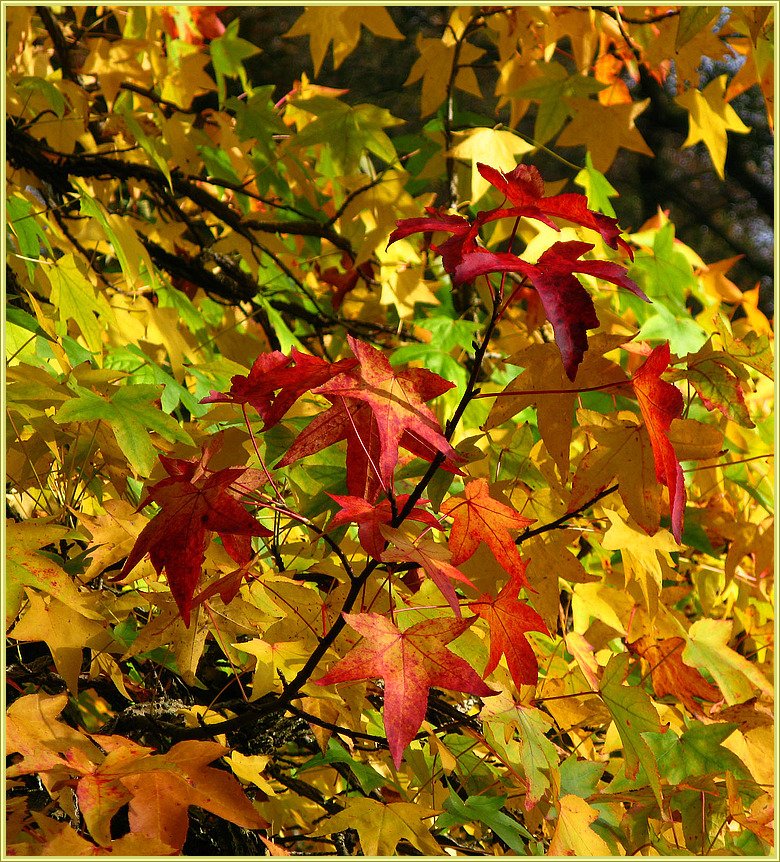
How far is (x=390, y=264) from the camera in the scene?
4.18 ft

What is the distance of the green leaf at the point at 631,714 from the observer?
26.8 inches

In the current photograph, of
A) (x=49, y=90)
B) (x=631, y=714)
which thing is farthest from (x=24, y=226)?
(x=631, y=714)

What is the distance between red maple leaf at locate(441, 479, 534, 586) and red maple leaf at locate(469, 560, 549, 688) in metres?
0.02

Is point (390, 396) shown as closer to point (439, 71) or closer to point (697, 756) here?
point (697, 756)

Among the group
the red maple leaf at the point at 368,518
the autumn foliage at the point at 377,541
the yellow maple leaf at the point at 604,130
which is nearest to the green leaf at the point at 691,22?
the autumn foliage at the point at 377,541

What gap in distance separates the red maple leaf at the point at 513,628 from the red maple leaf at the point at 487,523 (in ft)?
0.06

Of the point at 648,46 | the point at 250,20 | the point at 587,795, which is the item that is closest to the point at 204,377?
the point at 587,795

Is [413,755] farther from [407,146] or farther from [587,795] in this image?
[407,146]

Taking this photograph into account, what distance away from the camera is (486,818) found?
692mm

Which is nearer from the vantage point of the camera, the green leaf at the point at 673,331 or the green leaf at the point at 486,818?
the green leaf at the point at 486,818

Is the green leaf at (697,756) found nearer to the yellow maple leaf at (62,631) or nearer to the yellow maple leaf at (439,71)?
the yellow maple leaf at (62,631)

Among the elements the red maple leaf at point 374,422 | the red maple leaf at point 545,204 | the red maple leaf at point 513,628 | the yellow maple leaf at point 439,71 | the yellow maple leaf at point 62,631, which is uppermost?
Answer: the yellow maple leaf at point 439,71

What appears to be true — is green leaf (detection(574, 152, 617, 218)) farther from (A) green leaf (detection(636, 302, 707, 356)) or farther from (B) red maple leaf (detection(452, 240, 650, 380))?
(B) red maple leaf (detection(452, 240, 650, 380))

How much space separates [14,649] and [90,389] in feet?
1.04
